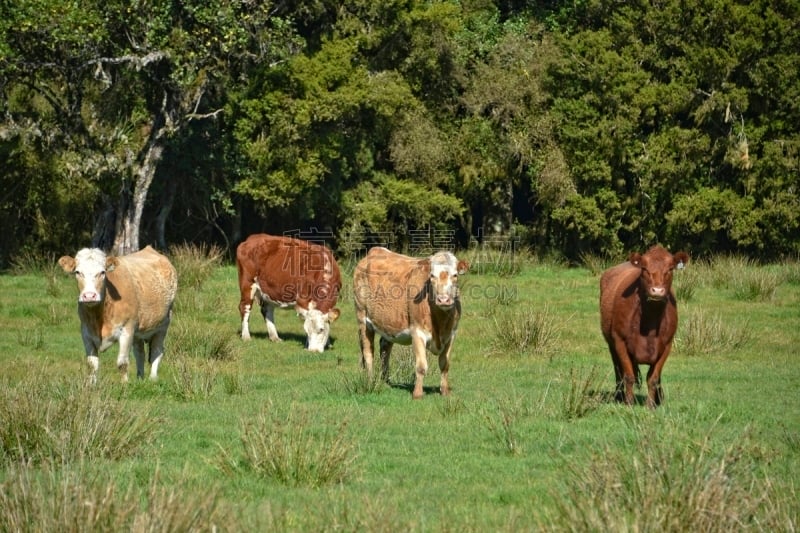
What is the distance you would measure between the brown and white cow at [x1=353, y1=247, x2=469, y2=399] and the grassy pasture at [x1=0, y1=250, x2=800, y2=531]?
44cm

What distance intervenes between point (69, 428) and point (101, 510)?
2709mm

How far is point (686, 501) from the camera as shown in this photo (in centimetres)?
687

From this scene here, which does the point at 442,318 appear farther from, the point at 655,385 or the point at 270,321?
the point at 270,321

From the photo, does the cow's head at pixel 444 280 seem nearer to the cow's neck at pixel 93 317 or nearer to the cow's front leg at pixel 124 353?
the cow's front leg at pixel 124 353

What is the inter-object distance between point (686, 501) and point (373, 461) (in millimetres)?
3046

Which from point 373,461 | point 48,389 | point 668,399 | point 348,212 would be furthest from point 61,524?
point 348,212

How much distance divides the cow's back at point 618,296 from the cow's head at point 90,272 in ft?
17.5

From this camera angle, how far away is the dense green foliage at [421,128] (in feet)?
91.6

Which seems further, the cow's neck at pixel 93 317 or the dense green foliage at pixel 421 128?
the dense green foliage at pixel 421 128

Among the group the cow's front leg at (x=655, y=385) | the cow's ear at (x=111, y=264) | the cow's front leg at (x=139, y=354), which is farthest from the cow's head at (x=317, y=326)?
the cow's front leg at (x=655, y=385)

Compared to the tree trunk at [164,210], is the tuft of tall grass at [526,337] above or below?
below

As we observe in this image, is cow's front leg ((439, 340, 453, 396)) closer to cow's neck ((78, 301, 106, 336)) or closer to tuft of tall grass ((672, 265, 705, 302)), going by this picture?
cow's neck ((78, 301, 106, 336))

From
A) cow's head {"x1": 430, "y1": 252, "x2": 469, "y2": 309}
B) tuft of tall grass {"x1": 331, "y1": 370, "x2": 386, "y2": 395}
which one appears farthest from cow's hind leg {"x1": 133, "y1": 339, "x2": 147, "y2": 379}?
cow's head {"x1": 430, "y1": 252, "x2": 469, "y2": 309}

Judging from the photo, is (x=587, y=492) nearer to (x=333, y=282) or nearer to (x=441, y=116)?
(x=333, y=282)
